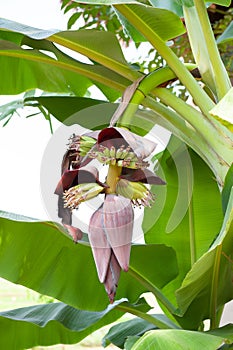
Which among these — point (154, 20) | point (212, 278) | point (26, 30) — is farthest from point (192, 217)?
point (26, 30)

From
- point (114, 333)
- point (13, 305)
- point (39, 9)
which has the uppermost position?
point (39, 9)


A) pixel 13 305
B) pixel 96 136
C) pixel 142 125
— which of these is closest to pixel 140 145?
pixel 96 136

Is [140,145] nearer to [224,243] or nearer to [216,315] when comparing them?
[224,243]

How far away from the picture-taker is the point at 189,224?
90 centimetres

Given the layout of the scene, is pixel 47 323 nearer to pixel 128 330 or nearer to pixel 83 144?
pixel 128 330

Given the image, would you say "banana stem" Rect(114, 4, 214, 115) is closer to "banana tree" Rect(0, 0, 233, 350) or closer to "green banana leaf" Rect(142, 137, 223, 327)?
"banana tree" Rect(0, 0, 233, 350)

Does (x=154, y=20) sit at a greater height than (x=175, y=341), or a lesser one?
greater

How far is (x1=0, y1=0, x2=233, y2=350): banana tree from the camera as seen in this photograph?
48cm

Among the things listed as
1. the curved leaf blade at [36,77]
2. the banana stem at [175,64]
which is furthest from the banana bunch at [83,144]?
the curved leaf blade at [36,77]

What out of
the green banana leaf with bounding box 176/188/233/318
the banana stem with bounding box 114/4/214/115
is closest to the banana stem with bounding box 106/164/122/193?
the green banana leaf with bounding box 176/188/233/318

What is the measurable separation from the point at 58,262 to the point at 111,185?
16.6 inches

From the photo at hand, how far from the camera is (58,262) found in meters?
0.87

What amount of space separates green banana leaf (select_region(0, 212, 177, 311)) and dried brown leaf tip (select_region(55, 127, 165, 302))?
357 mm

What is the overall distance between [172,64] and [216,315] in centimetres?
36
